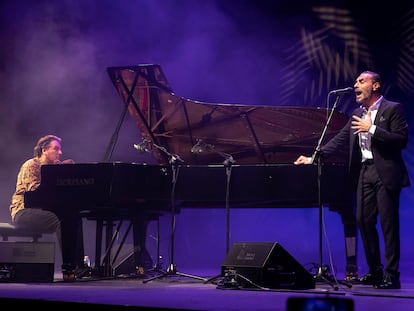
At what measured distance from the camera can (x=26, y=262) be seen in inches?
184

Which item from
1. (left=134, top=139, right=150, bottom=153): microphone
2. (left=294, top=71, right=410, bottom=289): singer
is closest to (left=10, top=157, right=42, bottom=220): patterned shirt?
(left=134, top=139, right=150, bottom=153): microphone

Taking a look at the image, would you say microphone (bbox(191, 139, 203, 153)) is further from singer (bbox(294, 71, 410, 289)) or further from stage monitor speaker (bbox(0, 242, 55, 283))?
stage monitor speaker (bbox(0, 242, 55, 283))

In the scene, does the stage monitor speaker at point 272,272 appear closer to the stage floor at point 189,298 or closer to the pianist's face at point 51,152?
the stage floor at point 189,298

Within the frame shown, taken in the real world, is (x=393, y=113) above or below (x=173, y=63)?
below

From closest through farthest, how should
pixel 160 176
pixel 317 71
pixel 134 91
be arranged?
1. pixel 160 176
2. pixel 134 91
3. pixel 317 71

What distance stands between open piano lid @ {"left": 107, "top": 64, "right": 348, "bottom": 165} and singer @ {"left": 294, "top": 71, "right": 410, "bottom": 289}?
2.22 feet

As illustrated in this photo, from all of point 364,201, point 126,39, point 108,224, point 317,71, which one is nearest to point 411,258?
point 317,71

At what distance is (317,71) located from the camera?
7484 mm

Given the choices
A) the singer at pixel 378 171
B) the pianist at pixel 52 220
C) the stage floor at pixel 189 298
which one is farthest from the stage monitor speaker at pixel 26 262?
the singer at pixel 378 171

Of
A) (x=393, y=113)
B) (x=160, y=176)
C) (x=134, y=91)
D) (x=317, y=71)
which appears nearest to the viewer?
(x=393, y=113)

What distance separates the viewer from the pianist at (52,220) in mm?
4809

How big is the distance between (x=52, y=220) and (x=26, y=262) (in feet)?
2.76

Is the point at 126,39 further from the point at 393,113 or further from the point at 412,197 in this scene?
the point at 393,113

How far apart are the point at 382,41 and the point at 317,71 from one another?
0.82m
